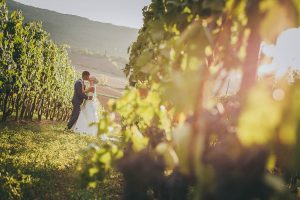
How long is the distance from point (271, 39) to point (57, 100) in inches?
754

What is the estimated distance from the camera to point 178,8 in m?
1.91

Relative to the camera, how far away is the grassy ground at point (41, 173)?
5.36 metres

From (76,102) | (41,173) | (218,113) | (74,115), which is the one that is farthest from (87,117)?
(218,113)

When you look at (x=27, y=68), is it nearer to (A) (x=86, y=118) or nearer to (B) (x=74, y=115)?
(B) (x=74, y=115)

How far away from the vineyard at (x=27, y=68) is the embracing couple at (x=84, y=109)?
2.13m

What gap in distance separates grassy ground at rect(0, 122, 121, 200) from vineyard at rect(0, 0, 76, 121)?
3.51m

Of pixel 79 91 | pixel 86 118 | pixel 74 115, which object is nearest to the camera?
pixel 79 91

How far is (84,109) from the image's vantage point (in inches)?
575

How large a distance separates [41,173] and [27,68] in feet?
29.3

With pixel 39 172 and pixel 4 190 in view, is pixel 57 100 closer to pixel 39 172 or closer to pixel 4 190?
pixel 39 172

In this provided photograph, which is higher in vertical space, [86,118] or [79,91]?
[79,91]

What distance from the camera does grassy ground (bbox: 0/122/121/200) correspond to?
536 cm

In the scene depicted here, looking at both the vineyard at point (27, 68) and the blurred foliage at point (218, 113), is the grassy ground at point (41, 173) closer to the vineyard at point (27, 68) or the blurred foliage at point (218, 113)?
the blurred foliage at point (218, 113)

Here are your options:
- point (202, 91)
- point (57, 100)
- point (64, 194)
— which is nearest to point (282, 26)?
point (202, 91)
